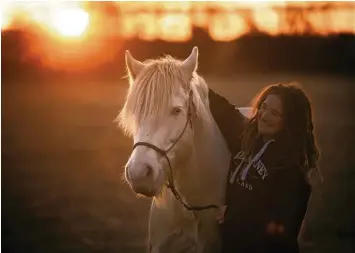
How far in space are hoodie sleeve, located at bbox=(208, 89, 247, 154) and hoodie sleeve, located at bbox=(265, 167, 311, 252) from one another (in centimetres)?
17

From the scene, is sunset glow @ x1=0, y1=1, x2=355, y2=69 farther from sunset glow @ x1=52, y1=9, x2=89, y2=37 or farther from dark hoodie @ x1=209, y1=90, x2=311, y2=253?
dark hoodie @ x1=209, y1=90, x2=311, y2=253

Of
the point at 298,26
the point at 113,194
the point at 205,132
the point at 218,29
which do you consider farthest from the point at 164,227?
the point at 298,26

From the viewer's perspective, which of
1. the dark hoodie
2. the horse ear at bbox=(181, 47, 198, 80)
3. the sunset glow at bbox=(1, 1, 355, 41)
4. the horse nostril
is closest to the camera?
the horse nostril

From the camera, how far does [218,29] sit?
1885 millimetres

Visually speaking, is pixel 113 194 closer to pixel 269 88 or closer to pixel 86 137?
pixel 86 137

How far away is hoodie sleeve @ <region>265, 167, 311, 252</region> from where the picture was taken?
5.81ft

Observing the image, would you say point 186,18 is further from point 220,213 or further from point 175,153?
point 220,213

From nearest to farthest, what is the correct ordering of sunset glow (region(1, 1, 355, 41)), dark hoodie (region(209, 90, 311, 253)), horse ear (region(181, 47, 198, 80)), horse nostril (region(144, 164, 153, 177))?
horse nostril (region(144, 164, 153, 177)) < horse ear (region(181, 47, 198, 80)) < dark hoodie (region(209, 90, 311, 253)) < sunset glow (region(1, 1, 355, 41))

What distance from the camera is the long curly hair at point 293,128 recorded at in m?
1.77

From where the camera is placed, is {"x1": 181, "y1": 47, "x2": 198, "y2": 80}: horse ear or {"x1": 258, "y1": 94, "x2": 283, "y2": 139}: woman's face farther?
{"x1": 258, "y1": 94, "x2": 283, "y2": 139}: woman's face

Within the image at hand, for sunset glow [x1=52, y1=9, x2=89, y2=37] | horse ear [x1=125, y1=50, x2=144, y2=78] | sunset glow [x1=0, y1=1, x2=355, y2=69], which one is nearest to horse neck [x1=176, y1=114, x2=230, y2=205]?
horse ear [x1=125, y1=50, x2=144, y2=78]

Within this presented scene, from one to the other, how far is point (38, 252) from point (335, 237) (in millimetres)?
1047

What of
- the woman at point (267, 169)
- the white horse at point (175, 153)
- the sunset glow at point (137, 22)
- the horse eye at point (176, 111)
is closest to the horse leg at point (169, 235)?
the white horse at point (175, 153)

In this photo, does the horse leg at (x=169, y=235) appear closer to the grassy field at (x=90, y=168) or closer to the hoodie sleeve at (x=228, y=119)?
the grassy field at (x=90, y=168)
